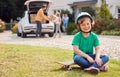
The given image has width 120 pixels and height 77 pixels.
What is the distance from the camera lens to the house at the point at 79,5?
40.9m

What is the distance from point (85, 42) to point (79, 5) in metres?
37.1

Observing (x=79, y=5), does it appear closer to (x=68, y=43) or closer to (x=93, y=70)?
(x=68, y=43)

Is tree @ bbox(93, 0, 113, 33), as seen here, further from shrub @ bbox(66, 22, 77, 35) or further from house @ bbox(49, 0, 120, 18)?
house @ bbox(49, 0, 120, 18)

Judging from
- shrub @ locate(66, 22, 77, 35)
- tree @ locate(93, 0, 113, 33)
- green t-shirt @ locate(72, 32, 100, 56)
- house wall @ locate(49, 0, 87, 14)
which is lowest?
shrub @ locate(66, 22, 77, 35)

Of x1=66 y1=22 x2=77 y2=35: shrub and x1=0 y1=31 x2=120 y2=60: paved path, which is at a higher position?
x1=0 y1=31 x2=120 y2=60: paved path

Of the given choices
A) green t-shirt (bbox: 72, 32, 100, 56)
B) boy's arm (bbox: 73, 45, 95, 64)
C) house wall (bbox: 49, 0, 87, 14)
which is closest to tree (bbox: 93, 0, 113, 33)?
house wall (bbox: 49, 0, 87, 14)

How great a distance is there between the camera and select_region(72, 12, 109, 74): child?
7.98 meters

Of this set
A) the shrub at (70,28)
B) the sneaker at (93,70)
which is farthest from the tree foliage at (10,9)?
the sneaker at (93,70)

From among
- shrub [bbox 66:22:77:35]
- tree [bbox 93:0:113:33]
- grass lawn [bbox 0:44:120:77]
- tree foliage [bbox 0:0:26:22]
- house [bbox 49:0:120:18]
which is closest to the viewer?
grass lawn [bbox 0:44:120:77]

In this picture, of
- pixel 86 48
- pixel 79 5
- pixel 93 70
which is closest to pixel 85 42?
pixel 86 48

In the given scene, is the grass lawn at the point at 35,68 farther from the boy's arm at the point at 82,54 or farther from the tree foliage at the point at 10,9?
the tree foliage at the point at 10,9

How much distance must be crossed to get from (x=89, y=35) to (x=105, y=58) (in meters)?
0.56

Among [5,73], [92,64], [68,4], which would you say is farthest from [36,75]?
[68,4]

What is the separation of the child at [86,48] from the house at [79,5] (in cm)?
2980
